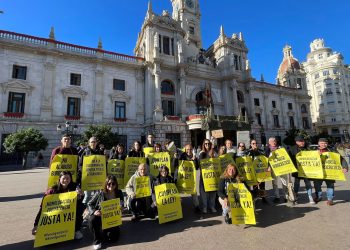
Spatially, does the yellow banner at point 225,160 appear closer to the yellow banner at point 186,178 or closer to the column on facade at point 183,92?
the yellow banner at point 186,178

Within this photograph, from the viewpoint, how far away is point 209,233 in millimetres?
4488

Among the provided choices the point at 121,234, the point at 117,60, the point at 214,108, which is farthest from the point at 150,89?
the point at 121,234

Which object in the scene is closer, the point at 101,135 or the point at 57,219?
the point at 57,219

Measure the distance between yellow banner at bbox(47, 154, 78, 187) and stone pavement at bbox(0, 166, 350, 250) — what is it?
127 centimetres

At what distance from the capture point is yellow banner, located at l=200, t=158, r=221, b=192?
19.2 ft

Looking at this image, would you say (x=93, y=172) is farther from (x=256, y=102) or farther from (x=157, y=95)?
(x=256, y=102)

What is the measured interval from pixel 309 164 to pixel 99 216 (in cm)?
626

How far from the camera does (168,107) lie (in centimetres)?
2838

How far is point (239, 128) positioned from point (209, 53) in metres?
17.5

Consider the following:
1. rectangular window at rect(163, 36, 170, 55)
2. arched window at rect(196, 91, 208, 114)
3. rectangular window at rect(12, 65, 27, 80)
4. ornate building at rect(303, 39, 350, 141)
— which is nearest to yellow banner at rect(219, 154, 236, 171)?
arched window at rect(196, 91, 208, 114)

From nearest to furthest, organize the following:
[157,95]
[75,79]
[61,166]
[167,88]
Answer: [61,166], [75,79], [157,95], [167,88]

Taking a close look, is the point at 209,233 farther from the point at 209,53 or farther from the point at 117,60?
the point at 209,53

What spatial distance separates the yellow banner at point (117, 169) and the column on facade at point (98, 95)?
1973cm

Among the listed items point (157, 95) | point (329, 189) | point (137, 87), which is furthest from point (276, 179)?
point (137, 87)
